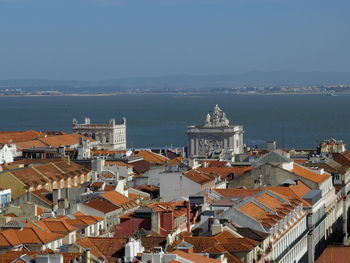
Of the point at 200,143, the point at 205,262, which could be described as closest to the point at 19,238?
the point at 205,262

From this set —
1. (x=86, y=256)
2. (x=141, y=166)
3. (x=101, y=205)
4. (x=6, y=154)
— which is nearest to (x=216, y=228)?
(x=86, y=256)

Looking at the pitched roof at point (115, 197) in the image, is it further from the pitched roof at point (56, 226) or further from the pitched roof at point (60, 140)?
the pitched roof at point (60, 140)

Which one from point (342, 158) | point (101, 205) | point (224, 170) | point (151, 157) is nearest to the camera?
point (101, 205)

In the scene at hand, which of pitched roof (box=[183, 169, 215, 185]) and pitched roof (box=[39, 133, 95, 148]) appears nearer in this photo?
pitched roof (box=[183, 169, 215, 185])

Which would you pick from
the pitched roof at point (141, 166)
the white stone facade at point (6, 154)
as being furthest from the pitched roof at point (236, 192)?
the white stone facade at point (6, 154)

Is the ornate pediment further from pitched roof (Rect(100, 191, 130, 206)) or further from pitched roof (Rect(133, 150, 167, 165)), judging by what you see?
pitched roof (Rect(100, 191, 130, 206))

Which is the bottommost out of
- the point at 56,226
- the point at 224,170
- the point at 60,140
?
the point at 60,140

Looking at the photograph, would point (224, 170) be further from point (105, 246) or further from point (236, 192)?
point (105, 246)

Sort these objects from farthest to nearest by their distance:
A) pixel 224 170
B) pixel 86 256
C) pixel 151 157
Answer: pixel 151 157 → pixel 224 170 → pixel 86 256

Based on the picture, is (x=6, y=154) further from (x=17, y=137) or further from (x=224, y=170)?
(x=17, y=137)

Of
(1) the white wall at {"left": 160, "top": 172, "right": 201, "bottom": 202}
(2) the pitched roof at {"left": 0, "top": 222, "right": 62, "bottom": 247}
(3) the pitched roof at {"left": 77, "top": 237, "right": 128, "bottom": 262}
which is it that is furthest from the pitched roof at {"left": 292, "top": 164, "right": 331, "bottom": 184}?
(3) the pitched roof at {"left": 77, "top": 237, "right": 128, "bottom": 262}

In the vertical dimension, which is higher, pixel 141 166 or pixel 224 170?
pixel 224 170

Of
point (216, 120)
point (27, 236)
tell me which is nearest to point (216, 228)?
point (27, 236)

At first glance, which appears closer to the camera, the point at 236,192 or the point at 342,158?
the point at 236,192
